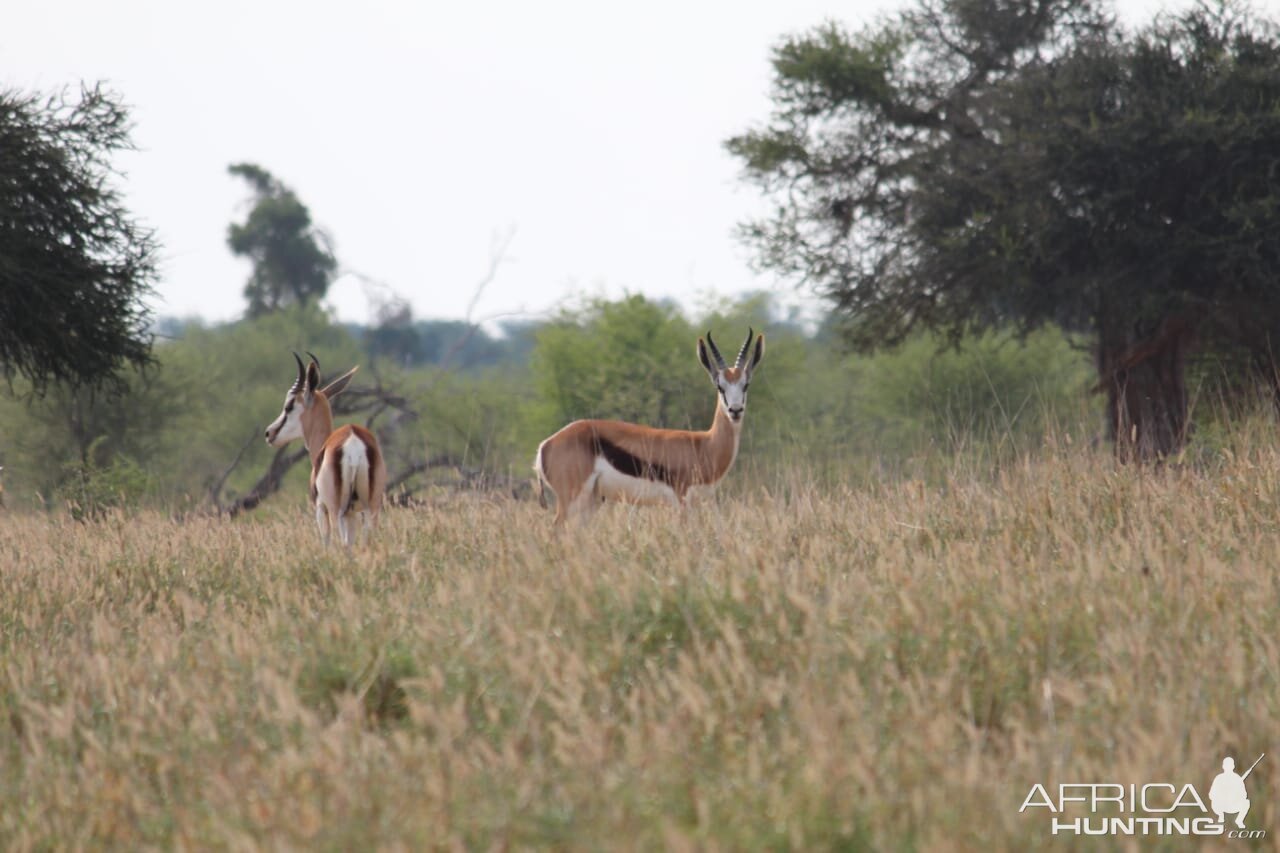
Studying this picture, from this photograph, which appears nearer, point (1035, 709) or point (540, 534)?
point (1035, 709)

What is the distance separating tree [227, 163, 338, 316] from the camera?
69.8 meters

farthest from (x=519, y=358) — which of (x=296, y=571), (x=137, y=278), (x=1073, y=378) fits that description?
(x=296, y=571)

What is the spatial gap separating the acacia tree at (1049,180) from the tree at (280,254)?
50.9 m

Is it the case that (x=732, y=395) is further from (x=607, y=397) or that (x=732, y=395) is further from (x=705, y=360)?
(x=607, y=397)

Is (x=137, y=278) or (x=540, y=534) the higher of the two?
(x=137, y=278)

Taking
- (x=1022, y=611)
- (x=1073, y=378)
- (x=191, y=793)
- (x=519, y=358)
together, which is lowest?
(x=191, y=793)

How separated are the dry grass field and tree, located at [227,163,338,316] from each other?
213ft

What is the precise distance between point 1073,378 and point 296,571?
30.7 m

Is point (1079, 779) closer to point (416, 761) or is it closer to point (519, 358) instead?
point (416, 761)

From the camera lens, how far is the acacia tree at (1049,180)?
18.0m

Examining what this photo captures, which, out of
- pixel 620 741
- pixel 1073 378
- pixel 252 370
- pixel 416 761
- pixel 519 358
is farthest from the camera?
pixel 519 358

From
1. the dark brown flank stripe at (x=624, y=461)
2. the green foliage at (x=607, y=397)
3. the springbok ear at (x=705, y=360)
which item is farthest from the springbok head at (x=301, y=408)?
the green foliage at (x=607, y=397)

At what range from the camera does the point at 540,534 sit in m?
8.14
